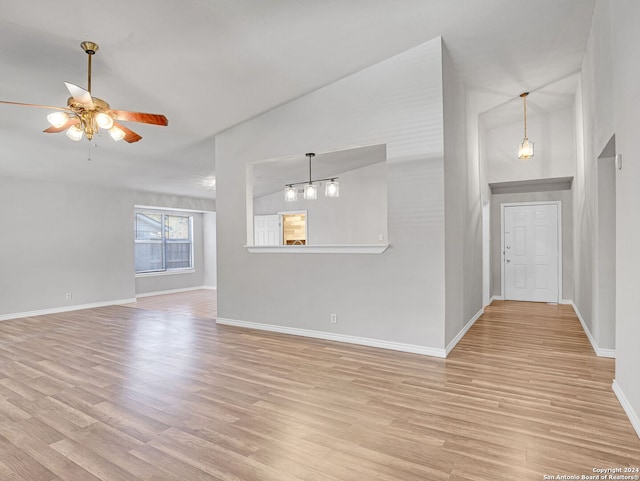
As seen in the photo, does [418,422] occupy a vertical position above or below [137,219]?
below

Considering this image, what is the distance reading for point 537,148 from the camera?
6.50 metres

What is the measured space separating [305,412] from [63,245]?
6.47m

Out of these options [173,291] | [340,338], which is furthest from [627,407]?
[173,291]

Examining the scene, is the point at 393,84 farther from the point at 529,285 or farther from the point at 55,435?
the point at 529,285

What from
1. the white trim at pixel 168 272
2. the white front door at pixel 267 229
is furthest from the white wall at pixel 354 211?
the white trim at pixel 168 272

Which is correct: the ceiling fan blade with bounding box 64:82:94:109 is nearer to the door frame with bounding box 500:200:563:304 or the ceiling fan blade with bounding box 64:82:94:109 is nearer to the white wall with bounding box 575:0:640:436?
the white wall with bounding box 575:0:640:436

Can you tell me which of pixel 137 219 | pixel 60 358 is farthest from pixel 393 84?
pixel 137 219

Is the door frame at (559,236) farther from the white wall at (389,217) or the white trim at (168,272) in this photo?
the white trim at (168,272)

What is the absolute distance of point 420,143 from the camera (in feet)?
12.8

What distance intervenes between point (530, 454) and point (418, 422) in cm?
64

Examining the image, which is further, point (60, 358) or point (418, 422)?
point (60, 358)

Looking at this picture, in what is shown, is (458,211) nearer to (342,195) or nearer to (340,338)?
(340,338)

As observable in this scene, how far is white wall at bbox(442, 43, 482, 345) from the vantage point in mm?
3941

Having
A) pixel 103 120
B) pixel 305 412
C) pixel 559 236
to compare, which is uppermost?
pixel 103 120
